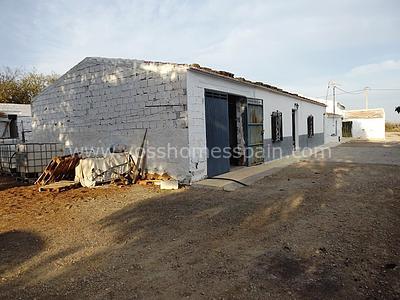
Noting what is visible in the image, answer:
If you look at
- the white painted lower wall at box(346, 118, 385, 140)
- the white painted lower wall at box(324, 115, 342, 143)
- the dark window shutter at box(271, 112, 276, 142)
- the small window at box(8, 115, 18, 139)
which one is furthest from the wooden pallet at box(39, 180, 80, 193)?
the white painted lower wall at box(346, 118, 385, 140)

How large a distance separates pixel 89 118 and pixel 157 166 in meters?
3.70

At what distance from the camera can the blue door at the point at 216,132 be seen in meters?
8.44

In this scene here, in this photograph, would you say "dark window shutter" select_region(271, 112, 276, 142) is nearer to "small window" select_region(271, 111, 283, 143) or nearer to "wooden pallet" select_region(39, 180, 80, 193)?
"small window" select_region(271, 111, 283, 143)

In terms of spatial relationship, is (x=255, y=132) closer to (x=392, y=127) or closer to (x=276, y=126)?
(x=276, y=126)

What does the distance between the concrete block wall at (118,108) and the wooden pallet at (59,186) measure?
1.96 metres

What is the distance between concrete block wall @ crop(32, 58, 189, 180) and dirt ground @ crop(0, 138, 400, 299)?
187cm

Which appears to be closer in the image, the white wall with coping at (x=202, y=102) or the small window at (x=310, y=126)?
the white wall with coping at (x=202, y=102)

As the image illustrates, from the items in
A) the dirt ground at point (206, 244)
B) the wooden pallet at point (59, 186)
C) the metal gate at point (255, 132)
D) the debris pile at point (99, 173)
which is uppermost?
the metal gate at point (255, 132)

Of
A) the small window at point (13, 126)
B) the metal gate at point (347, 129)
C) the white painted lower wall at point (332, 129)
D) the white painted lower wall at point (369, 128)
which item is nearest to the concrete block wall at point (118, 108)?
the small window at point (13, 126)

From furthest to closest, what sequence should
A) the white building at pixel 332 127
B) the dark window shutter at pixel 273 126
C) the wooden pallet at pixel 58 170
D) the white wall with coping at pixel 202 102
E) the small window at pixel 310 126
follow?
the white building at pixel 332 127
the small window at pixel 310 126
the dark window shutter at pixel 273 126
the wooden pallet at pixel 58 170
the white wall with coping at pixel 202 102

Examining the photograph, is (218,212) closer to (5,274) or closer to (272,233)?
(272,233)

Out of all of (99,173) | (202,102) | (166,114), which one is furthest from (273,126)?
(99,173)

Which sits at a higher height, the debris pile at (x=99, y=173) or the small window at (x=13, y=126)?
the small window at (x=13, y=126)

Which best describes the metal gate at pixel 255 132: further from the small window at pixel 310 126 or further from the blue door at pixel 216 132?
the small window at pixel 310 126
